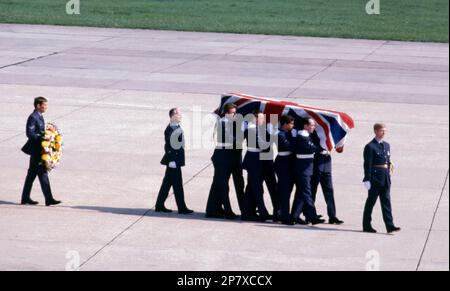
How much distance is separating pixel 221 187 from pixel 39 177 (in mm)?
2916

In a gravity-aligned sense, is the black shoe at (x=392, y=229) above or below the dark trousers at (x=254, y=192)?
below

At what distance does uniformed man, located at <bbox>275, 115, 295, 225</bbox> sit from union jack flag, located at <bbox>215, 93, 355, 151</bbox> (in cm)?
45

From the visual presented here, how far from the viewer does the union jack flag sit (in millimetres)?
15672

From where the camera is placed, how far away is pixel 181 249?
13836mm

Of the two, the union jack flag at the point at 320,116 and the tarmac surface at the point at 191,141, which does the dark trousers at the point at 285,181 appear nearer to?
the tarmac surface at the point at 191,141

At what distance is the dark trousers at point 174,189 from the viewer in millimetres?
16078

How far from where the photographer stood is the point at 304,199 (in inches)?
605

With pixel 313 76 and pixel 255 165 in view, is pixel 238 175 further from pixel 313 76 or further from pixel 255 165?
pixel 313 76

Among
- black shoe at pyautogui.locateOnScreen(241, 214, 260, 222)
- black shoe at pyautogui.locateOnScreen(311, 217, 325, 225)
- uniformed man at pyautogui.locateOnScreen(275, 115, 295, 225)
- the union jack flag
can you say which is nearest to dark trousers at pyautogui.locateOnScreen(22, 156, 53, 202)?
the union jack flag

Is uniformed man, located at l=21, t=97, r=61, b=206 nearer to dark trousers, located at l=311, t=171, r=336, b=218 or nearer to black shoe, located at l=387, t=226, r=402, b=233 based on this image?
dark trousers, located at l=311, t=171, r=336, b=218

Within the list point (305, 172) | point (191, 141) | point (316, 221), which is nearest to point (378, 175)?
point (305, 172)

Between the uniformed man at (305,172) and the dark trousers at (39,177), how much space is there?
3.94 meters

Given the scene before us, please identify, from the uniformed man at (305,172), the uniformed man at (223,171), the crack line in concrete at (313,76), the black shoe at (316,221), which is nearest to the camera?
the uniformed man at (305,172)

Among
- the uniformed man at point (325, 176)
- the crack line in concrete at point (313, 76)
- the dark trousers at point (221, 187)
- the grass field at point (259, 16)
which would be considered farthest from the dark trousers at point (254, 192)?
the grass field at point (259, 16)
